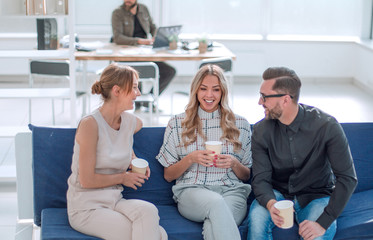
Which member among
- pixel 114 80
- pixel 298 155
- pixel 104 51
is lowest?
pixel 298 155

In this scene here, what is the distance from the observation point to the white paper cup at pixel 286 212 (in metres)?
2.53

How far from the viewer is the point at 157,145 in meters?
3.16

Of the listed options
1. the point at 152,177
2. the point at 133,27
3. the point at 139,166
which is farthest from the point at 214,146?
the point at 133,27

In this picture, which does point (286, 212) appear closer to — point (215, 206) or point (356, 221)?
point (215, 206)

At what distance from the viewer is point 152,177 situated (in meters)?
3.14

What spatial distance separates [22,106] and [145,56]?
1.90 metres

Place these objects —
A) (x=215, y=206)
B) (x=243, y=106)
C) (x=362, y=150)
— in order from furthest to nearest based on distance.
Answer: (x=243, y=106)
(x=362, y=150)
(x=215, y=206)

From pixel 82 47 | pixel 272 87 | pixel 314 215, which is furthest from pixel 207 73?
pixel 82 47

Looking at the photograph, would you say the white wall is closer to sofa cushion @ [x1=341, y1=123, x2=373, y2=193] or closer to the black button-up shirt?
sofa cushion @ [x1=341, y1=123, x2=373, y2=193]

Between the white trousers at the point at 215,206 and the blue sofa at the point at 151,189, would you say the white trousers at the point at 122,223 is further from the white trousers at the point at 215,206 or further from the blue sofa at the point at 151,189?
the white trousers at the point at 215,206

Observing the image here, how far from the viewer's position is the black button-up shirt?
280 cm

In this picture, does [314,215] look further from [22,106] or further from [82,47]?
[22,106]

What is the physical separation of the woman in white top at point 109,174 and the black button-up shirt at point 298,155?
57cm

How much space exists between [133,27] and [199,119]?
3.57m
